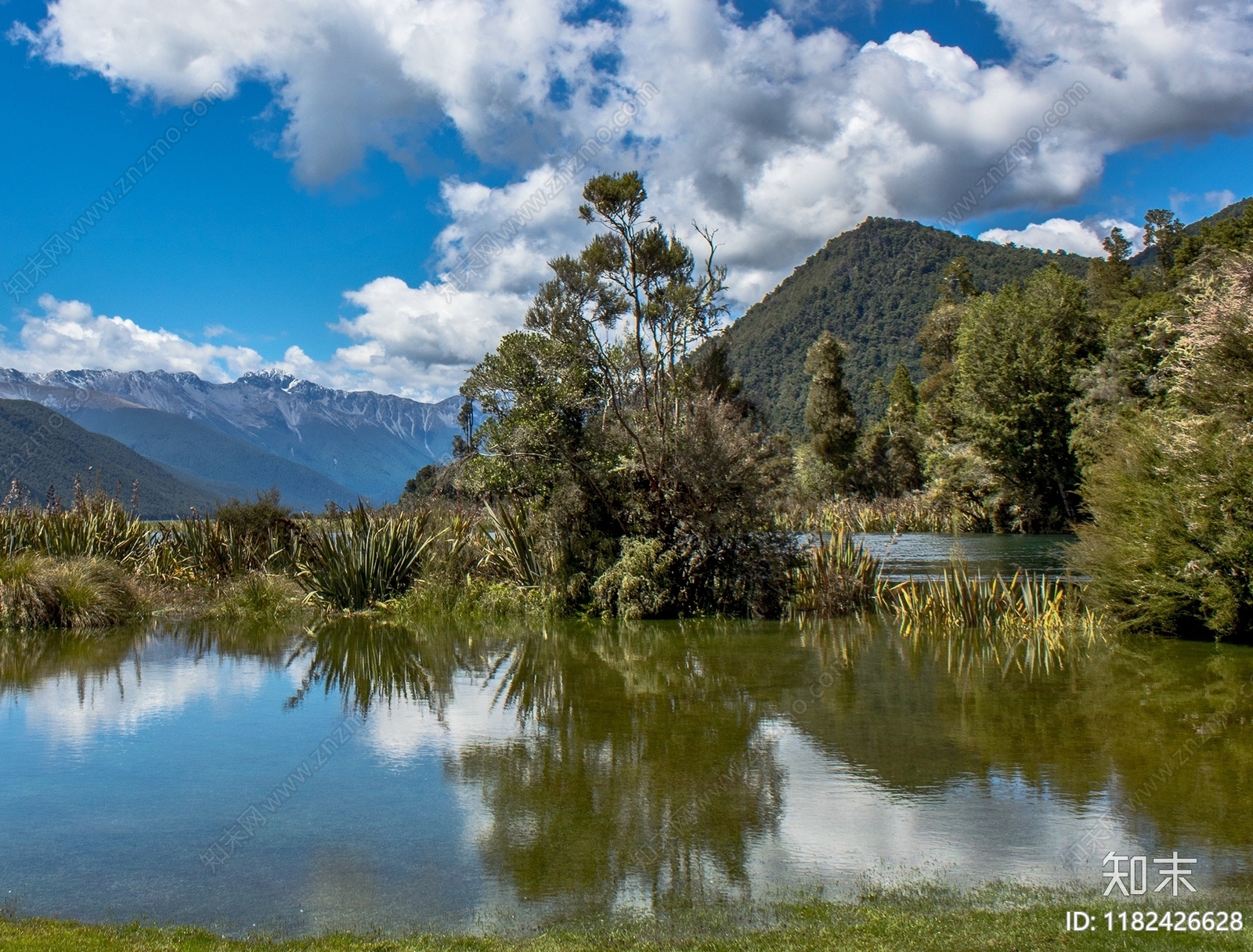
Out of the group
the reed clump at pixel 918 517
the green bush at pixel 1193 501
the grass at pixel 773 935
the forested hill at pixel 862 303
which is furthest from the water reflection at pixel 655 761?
the forested hill at pixel 862 303

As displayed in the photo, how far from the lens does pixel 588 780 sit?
654cm

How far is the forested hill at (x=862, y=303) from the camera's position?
354 ft

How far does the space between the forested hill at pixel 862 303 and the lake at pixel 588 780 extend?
291 feet

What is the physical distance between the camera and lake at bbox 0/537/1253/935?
15.9 feet

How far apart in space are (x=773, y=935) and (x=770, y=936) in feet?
0.07

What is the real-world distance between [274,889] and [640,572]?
10631 millimetres

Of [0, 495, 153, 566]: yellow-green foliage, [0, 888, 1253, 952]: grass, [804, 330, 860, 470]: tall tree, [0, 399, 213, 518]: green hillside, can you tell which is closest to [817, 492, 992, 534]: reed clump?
[804, 330, 860, 470]: tall tree

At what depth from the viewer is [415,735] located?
8023 mm

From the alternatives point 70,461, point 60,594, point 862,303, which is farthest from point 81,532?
point 70,461

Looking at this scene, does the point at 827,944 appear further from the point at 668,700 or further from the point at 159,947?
the point at 668,700

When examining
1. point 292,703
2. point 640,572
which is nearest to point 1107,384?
point 640,572

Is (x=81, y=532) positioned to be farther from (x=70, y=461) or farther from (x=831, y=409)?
(x=70, y=461)

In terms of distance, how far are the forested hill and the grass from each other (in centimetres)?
9374

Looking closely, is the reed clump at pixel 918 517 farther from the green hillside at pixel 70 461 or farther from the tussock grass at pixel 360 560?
the green hillside at pixel 70 461
